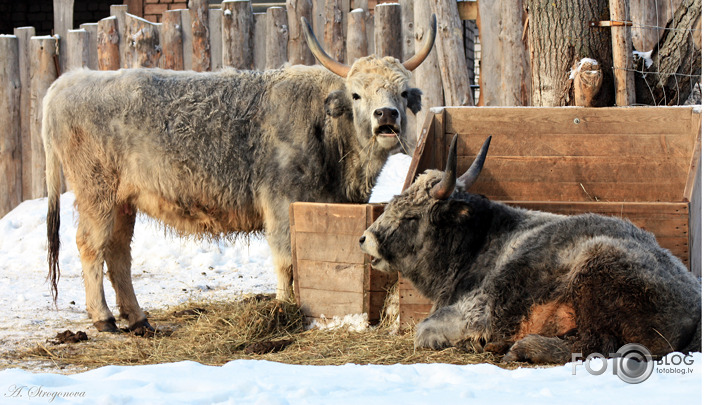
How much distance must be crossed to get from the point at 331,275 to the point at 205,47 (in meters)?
5.42

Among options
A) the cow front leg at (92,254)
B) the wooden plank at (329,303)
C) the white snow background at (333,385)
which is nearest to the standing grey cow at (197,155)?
the cow front leg at (92,254)

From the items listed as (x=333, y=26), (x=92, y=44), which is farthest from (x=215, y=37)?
(x=92, y=44)

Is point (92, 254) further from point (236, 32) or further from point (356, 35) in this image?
point (356, 35)

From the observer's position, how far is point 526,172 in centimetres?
668

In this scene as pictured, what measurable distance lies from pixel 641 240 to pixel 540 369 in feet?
3.39

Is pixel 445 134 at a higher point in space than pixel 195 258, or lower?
higher

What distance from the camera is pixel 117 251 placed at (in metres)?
6.76

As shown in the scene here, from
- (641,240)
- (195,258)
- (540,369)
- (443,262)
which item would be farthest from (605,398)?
(195,258)

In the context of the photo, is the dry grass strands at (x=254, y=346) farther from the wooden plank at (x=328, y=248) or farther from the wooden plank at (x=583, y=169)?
the wooden plank at (x=583, y=169)

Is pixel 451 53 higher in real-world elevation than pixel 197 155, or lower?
higher

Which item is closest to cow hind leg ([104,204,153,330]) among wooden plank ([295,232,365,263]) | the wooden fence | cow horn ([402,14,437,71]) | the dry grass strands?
the dry grass strands

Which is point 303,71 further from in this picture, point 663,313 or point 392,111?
point 663,313

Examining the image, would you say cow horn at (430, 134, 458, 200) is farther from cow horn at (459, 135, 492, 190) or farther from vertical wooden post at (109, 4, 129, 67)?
vertical wooden post at (109, 4, 129, 67)

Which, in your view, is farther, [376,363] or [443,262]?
[443,262]
